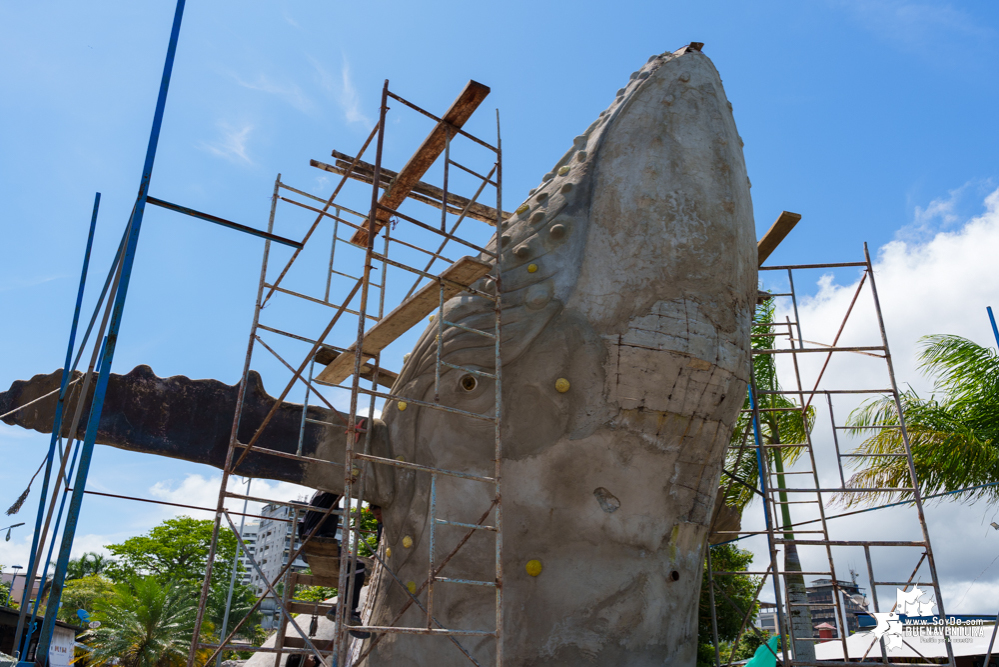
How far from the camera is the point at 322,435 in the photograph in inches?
407

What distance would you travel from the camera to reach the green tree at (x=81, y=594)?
37.5 meters

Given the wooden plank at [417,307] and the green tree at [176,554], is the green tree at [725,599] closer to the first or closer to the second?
the wooden plank at [417,307]

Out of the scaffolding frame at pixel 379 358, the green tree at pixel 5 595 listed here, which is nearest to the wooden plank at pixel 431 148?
the scaffolding frame at pixel 379 358

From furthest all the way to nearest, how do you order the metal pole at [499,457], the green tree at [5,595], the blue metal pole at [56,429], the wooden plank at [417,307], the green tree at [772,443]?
the green tree at [5,595] < the green tree at [772,443] < the wooden plank at [417,307] < the metal pole at [499,457] < the blue metal pole at [56,429]

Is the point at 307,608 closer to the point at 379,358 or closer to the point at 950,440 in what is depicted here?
the point at 379,358

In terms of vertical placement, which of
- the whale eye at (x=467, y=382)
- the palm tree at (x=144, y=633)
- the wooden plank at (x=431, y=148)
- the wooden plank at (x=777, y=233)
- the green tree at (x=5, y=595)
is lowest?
the palm tree at (x=144, y=633)

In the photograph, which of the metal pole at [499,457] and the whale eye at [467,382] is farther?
the whale eye at [467,382]

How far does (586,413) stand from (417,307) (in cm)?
248

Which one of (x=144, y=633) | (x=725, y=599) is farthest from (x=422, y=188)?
(x=144, y=633)

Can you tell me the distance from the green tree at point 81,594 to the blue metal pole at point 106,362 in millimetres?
37398

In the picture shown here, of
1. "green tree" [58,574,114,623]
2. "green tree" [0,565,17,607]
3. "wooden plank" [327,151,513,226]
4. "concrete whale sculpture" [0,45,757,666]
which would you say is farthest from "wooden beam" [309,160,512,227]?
"green tree" [0,565,17,607]

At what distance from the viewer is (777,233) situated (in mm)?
12242

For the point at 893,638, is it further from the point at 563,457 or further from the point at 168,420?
the point at 168,420

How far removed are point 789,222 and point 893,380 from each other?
115 inches
